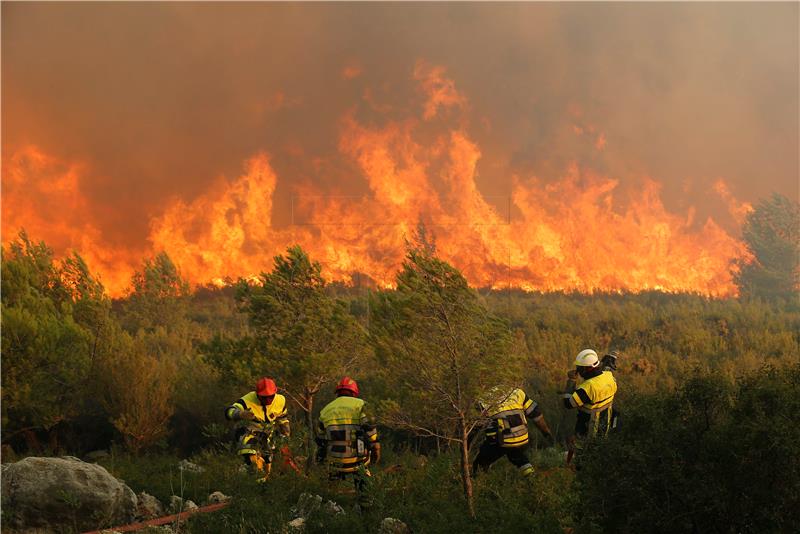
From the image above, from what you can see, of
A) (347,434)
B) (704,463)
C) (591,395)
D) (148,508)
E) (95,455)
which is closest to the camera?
(704,463)

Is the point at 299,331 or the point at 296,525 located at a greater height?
the point at 299,331

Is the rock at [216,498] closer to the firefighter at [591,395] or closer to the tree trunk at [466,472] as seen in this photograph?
the tree trunk at [466,472]

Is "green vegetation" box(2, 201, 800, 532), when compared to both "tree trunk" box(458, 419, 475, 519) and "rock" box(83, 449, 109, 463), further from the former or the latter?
"rock" box(83, 449, 109, 463)

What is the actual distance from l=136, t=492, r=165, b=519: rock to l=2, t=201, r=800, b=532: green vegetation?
0.72m

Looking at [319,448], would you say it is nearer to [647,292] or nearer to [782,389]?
[782,389]

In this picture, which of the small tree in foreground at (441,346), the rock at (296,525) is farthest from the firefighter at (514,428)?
the rock at (296,525)

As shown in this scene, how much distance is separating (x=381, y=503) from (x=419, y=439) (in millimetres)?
9349

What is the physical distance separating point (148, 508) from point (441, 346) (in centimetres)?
559

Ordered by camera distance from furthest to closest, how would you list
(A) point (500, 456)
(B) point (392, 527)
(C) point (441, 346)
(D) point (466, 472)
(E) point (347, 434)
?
(A) point (500, 456) → (E) point (347, 434) → (C) point (441, 346) → (D) point (466, 472) → (B) point (392, 527)

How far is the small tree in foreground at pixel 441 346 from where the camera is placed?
9.79 m

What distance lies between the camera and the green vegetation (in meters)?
6.74

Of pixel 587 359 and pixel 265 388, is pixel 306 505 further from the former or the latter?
pixel 587 359

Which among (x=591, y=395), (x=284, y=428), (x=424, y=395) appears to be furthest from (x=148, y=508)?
(x=591, y=395)

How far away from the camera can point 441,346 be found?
989 centimetres
